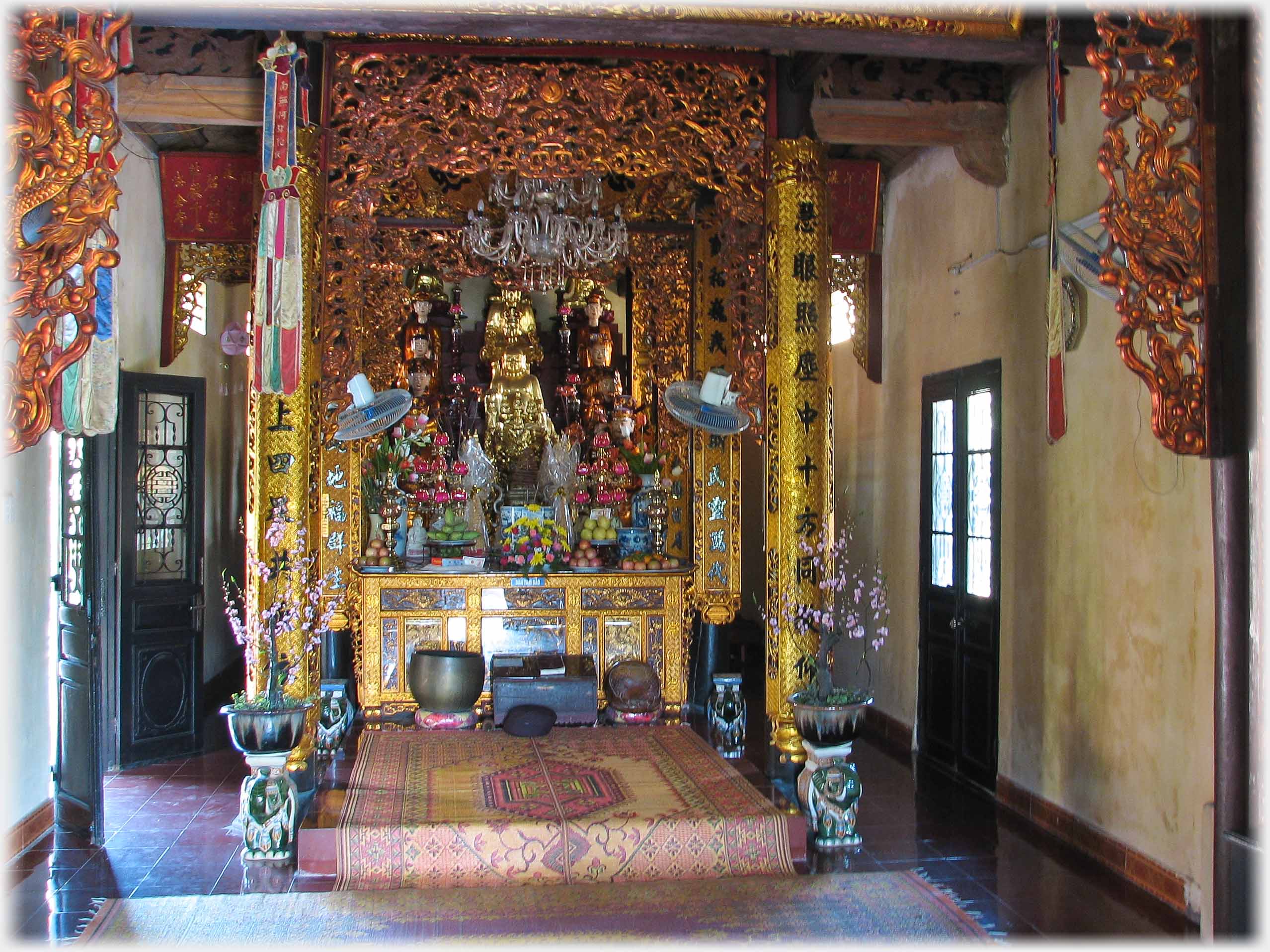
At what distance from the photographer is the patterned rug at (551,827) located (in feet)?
14.7

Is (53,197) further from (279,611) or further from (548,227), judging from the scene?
(548,227)

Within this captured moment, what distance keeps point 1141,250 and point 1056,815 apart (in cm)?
307

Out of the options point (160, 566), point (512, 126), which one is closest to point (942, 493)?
point (512, 126)

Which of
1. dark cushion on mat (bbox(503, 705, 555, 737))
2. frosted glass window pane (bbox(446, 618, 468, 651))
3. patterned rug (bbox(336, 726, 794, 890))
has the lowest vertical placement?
patterned rug (bbox(336, 726, 794, 890))

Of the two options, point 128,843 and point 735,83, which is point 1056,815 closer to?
point 735,83

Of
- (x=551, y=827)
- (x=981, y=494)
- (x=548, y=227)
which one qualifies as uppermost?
(x=548, y=227)

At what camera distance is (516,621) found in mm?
7043

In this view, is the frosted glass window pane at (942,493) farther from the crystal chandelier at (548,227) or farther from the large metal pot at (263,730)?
the large metal pot at (263,730)

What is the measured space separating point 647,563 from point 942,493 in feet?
6.41

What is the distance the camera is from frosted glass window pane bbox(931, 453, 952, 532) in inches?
249

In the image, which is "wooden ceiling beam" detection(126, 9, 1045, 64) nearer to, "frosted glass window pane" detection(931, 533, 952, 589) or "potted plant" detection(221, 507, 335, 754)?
"potted plant" detection(221, 507, 335, 754)

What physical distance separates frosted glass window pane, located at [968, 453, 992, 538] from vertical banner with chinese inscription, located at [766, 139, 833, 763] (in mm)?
1050

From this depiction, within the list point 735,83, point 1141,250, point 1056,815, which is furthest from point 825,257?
point 1056,815

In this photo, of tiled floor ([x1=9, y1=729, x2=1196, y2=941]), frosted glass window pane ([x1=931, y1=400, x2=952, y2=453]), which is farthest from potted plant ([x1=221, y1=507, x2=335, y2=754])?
frosted glass window pane ([x1=931, y1=400, x2=952, y2=453])
